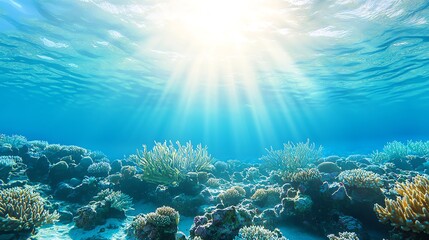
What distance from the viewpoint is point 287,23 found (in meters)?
14.3

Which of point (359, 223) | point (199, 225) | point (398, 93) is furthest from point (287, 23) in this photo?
point (398, 93)

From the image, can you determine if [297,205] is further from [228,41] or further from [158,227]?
[228,41]

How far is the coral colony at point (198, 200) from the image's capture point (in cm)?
526

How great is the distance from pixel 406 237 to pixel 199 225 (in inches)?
168

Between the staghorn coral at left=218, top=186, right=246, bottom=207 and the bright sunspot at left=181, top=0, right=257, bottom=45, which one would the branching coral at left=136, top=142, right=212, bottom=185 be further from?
the bright sunspot at left=181, top=0, right=257, bottom=45

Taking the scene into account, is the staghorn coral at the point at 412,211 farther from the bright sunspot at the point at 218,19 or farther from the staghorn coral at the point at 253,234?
the bright sunspot at the point at 218,19

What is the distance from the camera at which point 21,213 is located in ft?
20.6

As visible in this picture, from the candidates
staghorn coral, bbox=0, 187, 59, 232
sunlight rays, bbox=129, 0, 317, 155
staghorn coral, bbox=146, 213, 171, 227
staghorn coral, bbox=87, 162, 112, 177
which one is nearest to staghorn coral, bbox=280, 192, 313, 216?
staghorn coral, bbox=146, 213, 171, 227

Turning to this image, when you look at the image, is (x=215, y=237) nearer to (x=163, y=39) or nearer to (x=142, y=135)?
(x=163, y=39)

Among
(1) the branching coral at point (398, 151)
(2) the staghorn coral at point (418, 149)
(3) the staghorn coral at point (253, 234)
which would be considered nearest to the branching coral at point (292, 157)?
(1) the branching coral at point (398, 151)

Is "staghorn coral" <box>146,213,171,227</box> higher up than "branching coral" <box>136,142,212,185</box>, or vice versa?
"branching coral" <box>136,142,212,185</box>

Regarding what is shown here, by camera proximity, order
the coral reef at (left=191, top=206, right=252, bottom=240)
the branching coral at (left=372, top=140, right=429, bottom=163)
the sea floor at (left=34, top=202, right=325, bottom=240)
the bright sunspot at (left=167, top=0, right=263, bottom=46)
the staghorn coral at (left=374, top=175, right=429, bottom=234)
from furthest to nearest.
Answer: the branching coral at (left=372, top=140, right=429, bottom=163), the bright sunspot at (left=167, top=0, right=263, bottom=46), the sea floor at (left=34, top=202, right=325, bottom=240), the coral reef at (left=191, top=206, right=252, bottom=240), the staghorn coral at (left=374, top=175, right=429, bottom=234)

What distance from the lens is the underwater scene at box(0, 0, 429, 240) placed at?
6.40 meters

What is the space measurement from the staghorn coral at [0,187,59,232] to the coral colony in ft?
0.07
